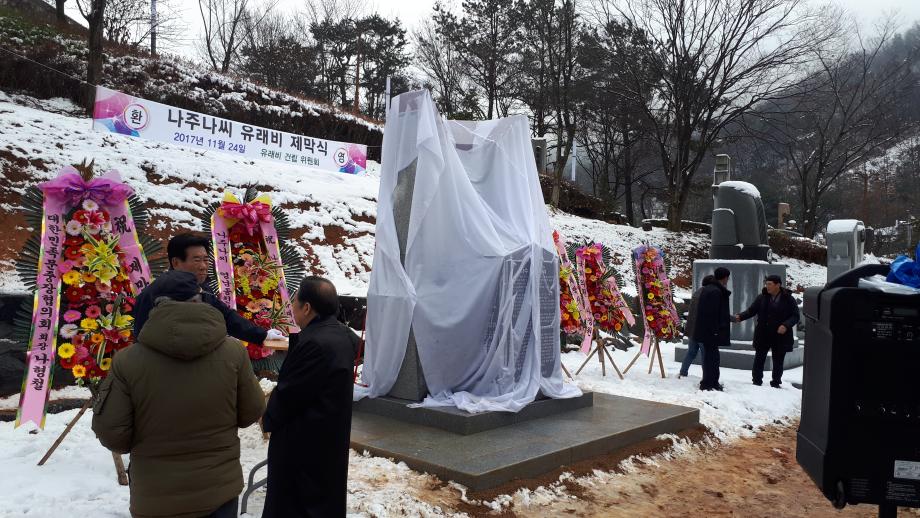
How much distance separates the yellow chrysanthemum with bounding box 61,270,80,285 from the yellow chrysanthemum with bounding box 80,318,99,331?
289 millimetres

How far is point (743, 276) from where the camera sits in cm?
1177

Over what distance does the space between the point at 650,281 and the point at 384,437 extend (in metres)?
6.42

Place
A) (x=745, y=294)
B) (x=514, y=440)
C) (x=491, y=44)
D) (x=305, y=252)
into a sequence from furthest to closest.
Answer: (x=491, y=44), (x=305, y=252), (x=745, y=294), (x=514, y=440)

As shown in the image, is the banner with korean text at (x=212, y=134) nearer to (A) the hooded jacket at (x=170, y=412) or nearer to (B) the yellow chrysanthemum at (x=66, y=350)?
(B) the yellow chrysanthemum at (x=66, y=350)

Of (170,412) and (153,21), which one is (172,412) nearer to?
(170,412)

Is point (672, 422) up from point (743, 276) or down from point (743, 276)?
down

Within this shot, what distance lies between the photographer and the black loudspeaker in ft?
7.76

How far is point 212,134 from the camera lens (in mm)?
15469

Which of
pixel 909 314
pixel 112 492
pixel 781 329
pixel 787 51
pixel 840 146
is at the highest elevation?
pixel 787 51

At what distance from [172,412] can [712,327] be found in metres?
7.70

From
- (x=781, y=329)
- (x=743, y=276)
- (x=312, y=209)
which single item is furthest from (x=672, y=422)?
(x=312, y=209)

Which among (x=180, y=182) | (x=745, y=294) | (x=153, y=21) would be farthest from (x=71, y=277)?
(x=153, y=21)

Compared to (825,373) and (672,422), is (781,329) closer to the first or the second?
(672,422)

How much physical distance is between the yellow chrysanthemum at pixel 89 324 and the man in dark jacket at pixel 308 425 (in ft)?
8.12
